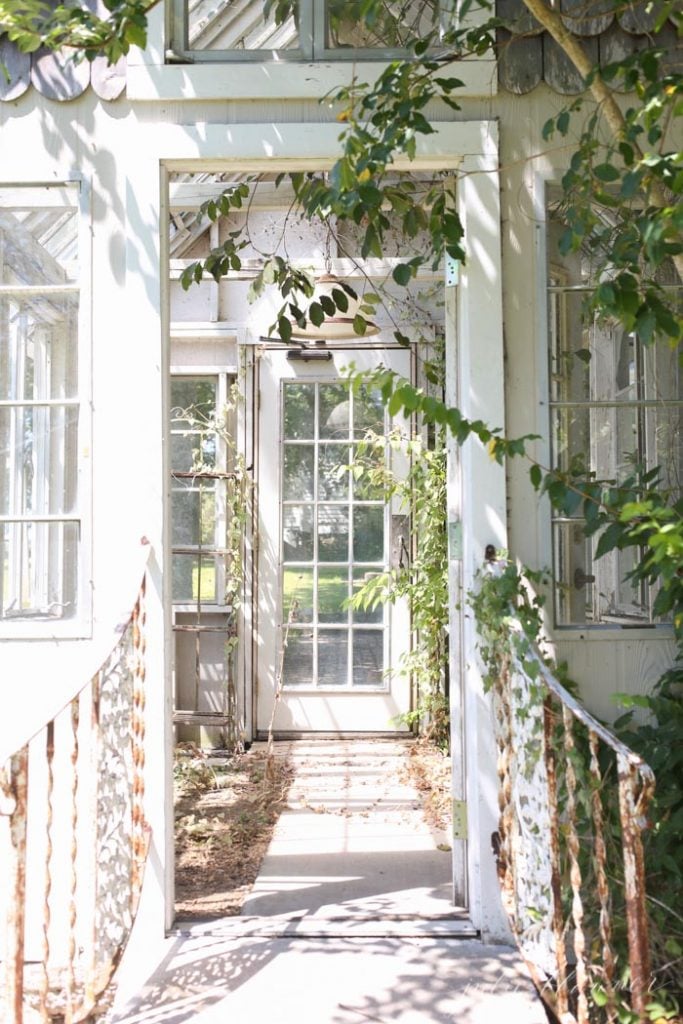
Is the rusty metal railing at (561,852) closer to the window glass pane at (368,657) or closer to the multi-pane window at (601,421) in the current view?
the multi-pane window at (601,421)

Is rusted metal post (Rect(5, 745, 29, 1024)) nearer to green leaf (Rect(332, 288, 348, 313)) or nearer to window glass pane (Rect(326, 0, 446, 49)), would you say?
green leaf (Rect(332, 288, 348, 313))

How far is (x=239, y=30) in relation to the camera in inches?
111

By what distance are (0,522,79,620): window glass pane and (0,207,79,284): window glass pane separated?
77 cm

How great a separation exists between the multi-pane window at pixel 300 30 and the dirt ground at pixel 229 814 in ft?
8.76

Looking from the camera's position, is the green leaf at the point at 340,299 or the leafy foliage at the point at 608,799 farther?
the green leaf at the point at 340,299

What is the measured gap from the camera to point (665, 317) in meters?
1.98

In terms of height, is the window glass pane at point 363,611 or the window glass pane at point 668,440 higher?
the window glass pane at point 668,440

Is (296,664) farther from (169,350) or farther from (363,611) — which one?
(169,350)

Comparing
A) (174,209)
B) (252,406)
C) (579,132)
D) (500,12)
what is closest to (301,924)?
(579,132)

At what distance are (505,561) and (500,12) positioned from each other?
1.65m

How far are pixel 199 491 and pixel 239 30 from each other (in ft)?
9.36

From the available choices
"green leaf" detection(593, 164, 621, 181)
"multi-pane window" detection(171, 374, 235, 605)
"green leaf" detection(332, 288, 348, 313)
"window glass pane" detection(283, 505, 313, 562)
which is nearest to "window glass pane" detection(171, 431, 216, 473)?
"multi-pane window" detection(171, 374, 235, 605)

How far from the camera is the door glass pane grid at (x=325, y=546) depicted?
206 inches

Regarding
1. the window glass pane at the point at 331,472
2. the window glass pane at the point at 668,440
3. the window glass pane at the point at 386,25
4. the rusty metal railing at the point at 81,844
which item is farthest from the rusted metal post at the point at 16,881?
the window glass pane at the point at 331,472
